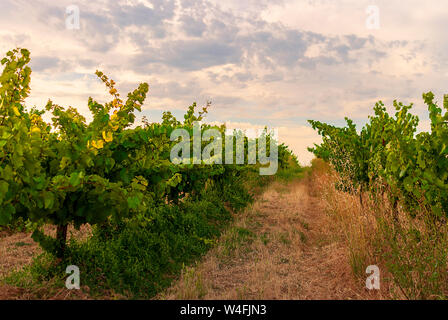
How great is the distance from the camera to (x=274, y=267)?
5062 millimetres

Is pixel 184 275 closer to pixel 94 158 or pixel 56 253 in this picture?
A: pixel 56 253

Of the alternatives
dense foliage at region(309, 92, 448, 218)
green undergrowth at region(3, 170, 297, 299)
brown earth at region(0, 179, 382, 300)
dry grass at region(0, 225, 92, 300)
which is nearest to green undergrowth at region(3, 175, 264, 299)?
green undergrowth at region(3, 170, 297, 299)

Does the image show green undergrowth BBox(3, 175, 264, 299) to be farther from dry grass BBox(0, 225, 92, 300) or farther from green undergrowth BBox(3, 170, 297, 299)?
dry grass BBox(0, 225, 92, 300)

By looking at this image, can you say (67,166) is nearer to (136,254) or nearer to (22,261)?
(136,254)

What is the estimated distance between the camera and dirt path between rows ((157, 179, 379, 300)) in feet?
14.0

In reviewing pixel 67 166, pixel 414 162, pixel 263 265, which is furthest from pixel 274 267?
pixel 67 166

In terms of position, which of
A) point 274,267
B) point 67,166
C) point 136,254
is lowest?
point 274,267

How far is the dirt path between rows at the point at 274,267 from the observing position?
4.25 metres

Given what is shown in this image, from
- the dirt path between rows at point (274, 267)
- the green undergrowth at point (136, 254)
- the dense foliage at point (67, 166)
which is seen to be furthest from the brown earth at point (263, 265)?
the dense foliage at point (67, 166)

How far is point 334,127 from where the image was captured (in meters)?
9.08

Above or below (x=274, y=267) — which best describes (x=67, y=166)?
above

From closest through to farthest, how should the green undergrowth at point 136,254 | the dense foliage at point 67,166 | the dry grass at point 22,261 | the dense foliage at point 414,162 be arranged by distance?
1. the dense foliage at point 67,166
2. the dry grass at point 22,261
3. the green undergrowth at point 136,254
4. the dense foliage at point 414,162

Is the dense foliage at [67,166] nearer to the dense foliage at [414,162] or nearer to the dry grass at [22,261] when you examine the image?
the dry grass at [22,261]

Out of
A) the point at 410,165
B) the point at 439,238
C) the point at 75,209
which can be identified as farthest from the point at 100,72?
the point at 439,238
